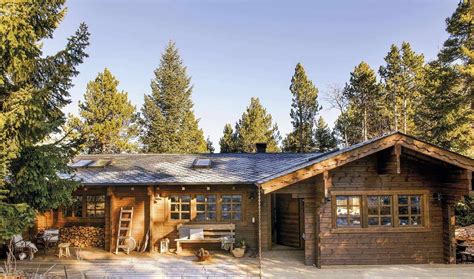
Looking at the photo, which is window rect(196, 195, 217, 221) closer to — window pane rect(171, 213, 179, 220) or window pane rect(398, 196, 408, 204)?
window pane rect(171, 213, 179, 220)

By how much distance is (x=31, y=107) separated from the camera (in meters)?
6.57

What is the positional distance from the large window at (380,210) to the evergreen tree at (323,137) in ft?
63.2

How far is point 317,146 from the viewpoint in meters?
29.2

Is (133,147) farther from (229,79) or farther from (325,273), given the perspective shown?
(325,273)

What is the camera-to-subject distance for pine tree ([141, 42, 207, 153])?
30.0 meters

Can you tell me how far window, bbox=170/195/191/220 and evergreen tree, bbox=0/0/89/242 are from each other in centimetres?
442

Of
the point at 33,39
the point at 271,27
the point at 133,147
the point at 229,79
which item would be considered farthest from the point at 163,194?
the point at 133,147

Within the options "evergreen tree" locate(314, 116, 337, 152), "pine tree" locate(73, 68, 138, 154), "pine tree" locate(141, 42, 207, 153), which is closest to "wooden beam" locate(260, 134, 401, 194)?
"evergreen tree" locate(314, 116, 337, 152)

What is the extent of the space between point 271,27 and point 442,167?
37.9 feet

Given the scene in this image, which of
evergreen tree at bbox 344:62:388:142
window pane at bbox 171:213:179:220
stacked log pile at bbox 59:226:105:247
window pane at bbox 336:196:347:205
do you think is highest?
evergreen tree at bbox 344:62:388:142

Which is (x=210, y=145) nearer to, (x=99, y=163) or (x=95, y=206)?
(x=99, y=163)

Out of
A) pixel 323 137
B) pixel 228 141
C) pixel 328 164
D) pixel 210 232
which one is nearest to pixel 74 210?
pixel 210 232

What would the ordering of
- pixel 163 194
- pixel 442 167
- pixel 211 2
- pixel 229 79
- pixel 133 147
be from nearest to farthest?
1. pixel 442 167
2. pixel 163 194
3. pixel 211 2
4. pixel 229 79
5. pixel 133 147

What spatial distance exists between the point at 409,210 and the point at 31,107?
390 inches
